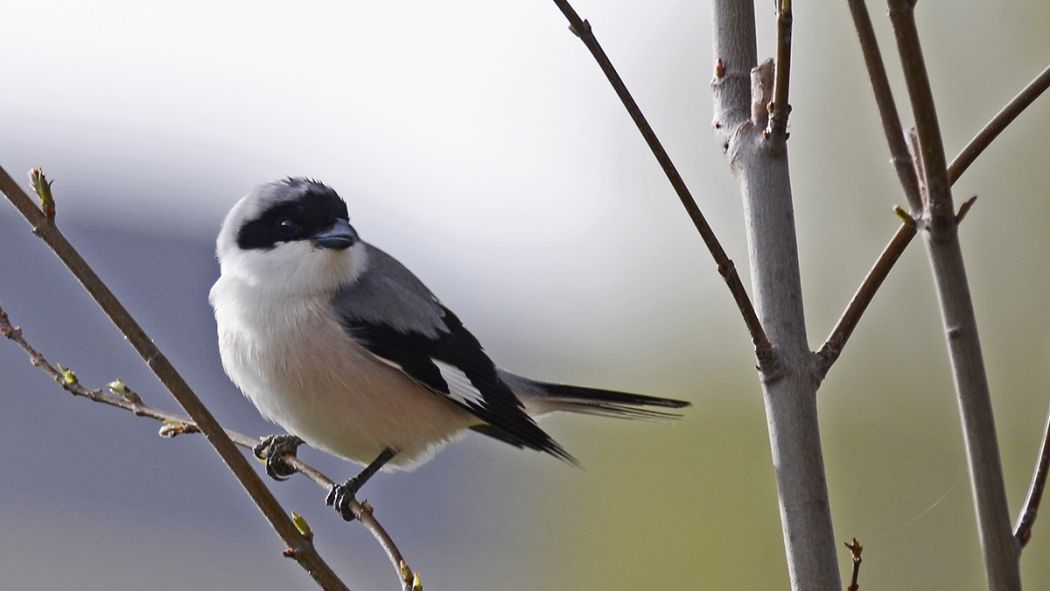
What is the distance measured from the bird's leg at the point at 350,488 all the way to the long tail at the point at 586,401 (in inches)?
16.6

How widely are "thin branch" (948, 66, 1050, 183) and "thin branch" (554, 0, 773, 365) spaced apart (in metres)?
0.24

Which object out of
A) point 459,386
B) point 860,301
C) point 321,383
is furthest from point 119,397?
point 860,301

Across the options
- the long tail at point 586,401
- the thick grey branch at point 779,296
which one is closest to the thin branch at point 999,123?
the thick grey branch at point 779,296

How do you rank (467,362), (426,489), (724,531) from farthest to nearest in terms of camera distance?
(426,489) → (724,531) → (467,362)

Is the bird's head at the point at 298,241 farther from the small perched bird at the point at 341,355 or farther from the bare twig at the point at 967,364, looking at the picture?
the bare twig at the point at 967,364

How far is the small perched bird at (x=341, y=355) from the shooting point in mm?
2430

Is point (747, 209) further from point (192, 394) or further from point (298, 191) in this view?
point (298, 191)

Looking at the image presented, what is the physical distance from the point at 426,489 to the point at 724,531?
2.74m

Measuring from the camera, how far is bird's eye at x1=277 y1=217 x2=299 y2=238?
8.54 feet

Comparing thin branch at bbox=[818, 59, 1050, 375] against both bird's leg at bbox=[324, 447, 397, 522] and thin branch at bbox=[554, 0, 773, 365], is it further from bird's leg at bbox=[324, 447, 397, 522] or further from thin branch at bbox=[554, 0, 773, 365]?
bird's leg at bbox=[324, 447, 397, 522]

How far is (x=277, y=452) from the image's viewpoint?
2.58 m

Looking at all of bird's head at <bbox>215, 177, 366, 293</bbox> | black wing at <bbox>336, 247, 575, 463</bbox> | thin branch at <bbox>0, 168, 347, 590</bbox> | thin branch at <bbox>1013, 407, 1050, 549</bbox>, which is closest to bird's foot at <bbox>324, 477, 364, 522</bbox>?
black wing at <bbox>336, 247, 575, 463</bbox>

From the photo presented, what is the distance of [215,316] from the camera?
2.60 m

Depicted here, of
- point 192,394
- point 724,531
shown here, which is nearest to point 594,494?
point 724,531
